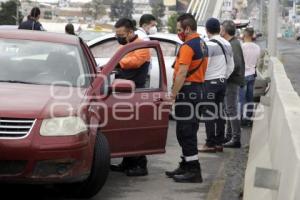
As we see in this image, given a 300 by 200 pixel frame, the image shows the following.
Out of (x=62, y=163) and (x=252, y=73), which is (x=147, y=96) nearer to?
(x=62, y=163)

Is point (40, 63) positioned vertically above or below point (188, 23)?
below

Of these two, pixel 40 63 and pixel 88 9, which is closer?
pixel 40 63

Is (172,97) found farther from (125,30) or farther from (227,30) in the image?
(227,30)

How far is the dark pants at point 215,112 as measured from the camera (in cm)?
877

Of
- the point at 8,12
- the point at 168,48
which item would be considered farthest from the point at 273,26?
the point at 8,12

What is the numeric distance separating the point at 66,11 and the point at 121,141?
156 meters

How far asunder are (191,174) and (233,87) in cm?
276

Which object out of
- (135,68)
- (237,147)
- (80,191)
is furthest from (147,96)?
(237,147)

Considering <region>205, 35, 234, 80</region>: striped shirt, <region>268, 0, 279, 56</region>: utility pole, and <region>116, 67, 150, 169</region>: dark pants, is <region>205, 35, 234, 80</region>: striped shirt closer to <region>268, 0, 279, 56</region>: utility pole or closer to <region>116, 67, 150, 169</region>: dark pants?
<region>116, 67, 150, 169</region>: dark pants

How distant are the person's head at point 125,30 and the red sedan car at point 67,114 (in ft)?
1.38

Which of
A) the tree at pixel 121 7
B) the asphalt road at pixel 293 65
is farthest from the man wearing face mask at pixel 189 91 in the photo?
the tree at pixel 121 7

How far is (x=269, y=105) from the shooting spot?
8.38 metres

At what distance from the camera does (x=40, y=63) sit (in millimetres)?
7004

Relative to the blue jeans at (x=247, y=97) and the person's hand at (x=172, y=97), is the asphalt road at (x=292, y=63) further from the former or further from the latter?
the person's hand at (x=172, y=97)
